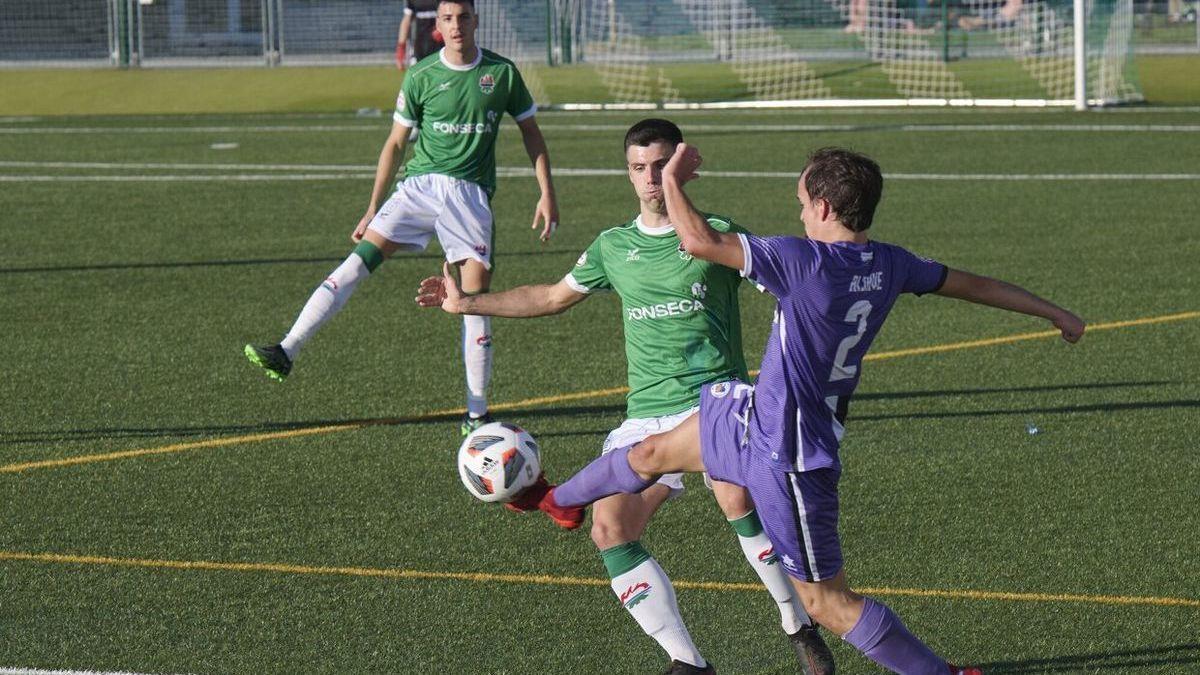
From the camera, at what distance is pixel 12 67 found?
120 feet

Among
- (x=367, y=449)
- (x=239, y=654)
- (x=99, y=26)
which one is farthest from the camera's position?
(x=99, y=26)

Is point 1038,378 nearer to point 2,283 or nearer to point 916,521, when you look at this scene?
point 916,521

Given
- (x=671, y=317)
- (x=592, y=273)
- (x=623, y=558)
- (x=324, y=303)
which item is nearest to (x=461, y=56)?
(x=324, y=303)

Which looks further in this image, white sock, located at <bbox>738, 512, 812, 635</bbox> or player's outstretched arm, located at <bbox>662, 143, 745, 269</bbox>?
white sock, located at <bbox>738, 512, 812, 635</bbox>

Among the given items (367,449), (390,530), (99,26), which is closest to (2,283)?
(367,449)

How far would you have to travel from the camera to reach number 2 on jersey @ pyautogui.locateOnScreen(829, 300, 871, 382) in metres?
5.30

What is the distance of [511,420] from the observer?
973 cm

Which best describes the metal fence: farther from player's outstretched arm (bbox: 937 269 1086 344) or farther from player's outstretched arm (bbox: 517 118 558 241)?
player's outstretched arm (bbox: 937 269 1086 344)

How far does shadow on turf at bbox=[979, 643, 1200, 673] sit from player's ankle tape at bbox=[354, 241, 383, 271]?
4997 mm

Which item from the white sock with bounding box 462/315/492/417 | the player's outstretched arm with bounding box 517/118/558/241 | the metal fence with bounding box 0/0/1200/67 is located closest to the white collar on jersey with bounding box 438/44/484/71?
the player's outstretched arm with bounding box 517/118/558/241

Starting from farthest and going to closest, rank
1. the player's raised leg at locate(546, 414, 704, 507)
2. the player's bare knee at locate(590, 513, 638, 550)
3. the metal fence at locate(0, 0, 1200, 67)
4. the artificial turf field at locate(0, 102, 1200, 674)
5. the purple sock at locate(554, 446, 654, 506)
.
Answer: the metal fence at locate(0, 0, 1200, 67) < the artificial turf field at locate(0, 102, 1200, 674) < the player's bare knee at locate(590, 513, 638, 550) < the purple sock at locate(554, 446, 654, 506) < the player's raised leg at locate(546, 414, 704, 507)

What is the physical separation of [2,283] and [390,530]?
7616 millimetres

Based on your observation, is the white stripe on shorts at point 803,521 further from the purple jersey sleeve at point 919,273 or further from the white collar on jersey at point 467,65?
the white collar on jersey at point 467,65

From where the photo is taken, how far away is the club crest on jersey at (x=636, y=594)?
577 cm
